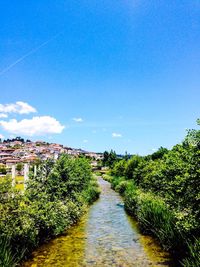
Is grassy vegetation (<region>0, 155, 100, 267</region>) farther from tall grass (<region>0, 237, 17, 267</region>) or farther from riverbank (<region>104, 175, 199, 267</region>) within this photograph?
riverbank (<region>104, 175, 199, 267</region>)

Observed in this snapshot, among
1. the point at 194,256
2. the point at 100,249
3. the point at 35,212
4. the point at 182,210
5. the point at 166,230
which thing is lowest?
the point at 100,249

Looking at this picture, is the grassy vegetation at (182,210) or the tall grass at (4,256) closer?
the tall grass at (4,256)

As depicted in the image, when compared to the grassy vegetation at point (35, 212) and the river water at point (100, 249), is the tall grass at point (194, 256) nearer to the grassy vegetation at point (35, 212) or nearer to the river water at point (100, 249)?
the river water at point (100, 249)

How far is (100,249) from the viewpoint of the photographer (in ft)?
45.0

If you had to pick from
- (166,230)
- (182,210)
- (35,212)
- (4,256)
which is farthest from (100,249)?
(4,256)

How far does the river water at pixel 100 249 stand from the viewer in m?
11.8

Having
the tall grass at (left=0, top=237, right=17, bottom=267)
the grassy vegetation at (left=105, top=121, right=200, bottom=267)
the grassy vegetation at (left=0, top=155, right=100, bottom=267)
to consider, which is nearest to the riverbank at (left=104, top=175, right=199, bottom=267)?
the grassy vegetation at (left=105, top=121, right=200, bottom=267)

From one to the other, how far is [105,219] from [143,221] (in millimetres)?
5110

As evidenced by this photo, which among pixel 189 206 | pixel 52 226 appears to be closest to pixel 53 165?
pixel 52 226

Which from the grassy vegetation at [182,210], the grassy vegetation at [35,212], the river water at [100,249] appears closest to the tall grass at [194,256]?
the grassy vegetation at [182,210]

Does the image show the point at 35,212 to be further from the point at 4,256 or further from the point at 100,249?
the point at 4,256

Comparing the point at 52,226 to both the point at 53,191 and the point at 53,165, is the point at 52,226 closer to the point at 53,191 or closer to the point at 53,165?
the point at 53,191

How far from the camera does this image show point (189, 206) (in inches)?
411

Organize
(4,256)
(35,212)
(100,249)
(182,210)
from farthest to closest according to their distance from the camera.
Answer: (100,249), (35,212), (182,210), (4,256)
